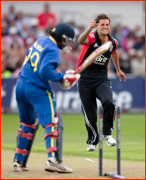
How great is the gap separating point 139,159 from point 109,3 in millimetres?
17999

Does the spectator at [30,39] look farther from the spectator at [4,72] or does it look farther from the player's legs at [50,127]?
the player's legs at [50,127]

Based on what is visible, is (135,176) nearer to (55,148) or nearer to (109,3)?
(55,148)

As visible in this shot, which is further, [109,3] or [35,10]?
[109,3]

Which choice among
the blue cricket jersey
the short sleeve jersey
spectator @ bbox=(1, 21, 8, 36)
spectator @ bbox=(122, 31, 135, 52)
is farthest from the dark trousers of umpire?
spectator @ bbox=(122, 31, 135, 52)

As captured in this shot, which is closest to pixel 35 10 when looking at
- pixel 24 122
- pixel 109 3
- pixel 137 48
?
pixel 109 3

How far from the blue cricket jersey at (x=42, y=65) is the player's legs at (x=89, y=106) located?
6.28 feet

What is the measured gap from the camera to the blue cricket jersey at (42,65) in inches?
224

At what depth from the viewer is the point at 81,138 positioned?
10.6 meters

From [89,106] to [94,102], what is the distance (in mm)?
148

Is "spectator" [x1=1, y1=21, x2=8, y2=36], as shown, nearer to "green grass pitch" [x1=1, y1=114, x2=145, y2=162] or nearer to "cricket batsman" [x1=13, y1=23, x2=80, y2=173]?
"green grass pitch" [x1=1, y1=114, x2=145, y2=162]

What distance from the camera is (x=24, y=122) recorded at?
20.3 feet

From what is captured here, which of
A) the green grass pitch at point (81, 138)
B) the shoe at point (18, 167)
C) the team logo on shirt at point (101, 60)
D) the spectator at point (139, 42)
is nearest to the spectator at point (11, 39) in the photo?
the green grass pitch at point (81, 138)

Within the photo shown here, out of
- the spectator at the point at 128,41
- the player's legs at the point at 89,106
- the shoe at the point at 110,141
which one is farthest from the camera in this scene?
the spectator at the point at 128,41

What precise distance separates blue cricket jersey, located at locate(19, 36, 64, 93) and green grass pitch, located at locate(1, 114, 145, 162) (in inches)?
99.1
